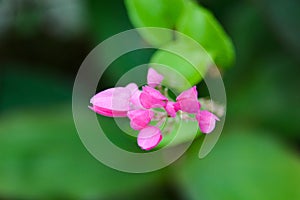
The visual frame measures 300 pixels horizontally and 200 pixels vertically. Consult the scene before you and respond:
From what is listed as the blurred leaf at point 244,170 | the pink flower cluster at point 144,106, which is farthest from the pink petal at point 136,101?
the blurred leaf at point 244,170

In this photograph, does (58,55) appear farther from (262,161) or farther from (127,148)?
(262,161)

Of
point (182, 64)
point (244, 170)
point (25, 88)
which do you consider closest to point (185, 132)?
point (182, 64)

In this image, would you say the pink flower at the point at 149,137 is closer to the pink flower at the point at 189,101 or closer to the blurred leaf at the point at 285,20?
the pink flower at the point at 189,101

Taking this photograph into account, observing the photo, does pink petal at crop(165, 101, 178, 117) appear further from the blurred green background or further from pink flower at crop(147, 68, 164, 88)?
the blurred green background

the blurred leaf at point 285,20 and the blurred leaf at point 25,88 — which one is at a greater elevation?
the blurred leaf at point 25,88

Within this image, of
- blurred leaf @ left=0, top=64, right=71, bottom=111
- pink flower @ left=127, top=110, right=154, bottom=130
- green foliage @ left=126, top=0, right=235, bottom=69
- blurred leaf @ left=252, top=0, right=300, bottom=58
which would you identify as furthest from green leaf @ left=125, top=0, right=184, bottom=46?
blurred leaf @ left=0, top=64, right=71, bottom=111

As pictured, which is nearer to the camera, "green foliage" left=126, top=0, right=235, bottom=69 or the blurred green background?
"green foliage" left=126, top=0, right=235, bottom=69

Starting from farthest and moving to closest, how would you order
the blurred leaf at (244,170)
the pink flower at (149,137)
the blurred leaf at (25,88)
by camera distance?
the blurred leaf at (25,88) < the blurred leaf at (244,170) < the pink flower at (149,137)

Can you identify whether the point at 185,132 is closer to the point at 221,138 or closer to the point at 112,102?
the point at 112,102
